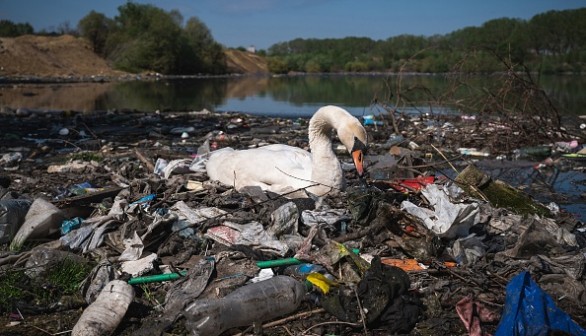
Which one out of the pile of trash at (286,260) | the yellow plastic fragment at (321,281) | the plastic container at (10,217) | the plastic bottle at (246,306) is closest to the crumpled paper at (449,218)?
the pile of trash at (286,260)

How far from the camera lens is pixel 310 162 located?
623 centimetres

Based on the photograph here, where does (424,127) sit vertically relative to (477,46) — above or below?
below

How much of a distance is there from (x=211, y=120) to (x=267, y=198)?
11689 mm

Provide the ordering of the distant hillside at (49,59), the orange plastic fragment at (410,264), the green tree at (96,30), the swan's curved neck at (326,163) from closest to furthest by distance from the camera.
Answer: the orange plastic fragment at (410,264) < the swan's curved neck at (326,163) < the distant hillside at (49,59) < the green tree at (96,30)

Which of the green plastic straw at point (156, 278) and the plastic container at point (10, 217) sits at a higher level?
the plastic container at point (10, 217)

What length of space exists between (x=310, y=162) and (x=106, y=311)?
10.5 ft

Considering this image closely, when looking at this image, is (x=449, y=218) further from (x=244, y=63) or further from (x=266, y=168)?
(x=244, y=63)

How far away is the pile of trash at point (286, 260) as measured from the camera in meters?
3.58

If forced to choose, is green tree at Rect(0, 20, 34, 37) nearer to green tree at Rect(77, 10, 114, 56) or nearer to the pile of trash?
green tree at Rect(77, 10, 114, 56)

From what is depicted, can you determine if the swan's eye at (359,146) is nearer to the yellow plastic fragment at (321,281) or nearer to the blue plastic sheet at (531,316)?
the yellow plastic fragment at (321,281)

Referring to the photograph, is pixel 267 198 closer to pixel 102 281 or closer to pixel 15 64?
pixel 102 281

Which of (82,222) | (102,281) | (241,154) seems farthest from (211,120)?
(102,281)

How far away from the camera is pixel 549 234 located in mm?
4734

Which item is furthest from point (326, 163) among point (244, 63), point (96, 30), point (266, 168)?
point (244, 63)
